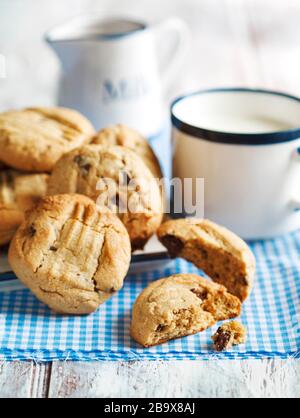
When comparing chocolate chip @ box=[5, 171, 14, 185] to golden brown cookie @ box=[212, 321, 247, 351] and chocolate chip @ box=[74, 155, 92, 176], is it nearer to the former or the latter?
chocolate chip @ box=[74, 155, 92, 176]

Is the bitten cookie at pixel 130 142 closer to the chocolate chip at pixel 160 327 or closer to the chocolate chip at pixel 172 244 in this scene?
the chocolate chip at pixel 172 244

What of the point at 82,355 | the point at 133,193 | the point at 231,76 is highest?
the point at 133,193

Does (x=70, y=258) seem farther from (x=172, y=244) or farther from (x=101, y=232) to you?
(x=172, y=244)

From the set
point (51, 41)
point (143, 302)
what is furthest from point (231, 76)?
point (143, 302)

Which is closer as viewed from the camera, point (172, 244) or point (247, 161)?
point (172, 244)

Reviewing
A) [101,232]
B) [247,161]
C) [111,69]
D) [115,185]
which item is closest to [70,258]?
[101,232]

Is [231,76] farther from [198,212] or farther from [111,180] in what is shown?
[111,180]
